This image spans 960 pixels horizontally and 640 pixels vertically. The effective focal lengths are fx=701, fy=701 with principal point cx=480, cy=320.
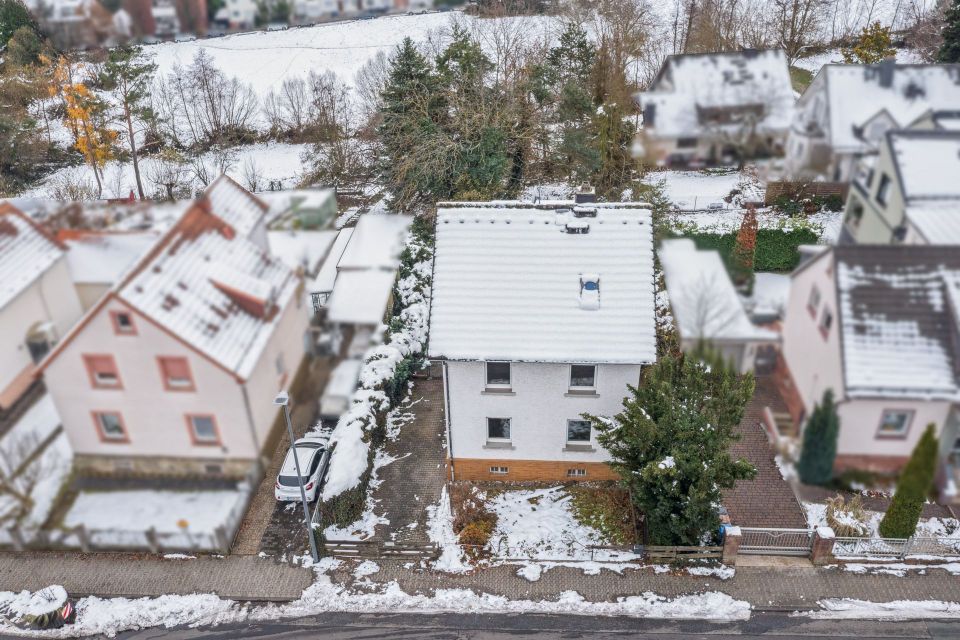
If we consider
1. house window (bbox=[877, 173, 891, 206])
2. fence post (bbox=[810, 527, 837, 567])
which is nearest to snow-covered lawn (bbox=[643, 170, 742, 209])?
house window (bbox=[877, 173, 891, 206])

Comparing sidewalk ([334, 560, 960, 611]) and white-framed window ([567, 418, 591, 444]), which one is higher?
white-framed window ([567, 418, 591, 444])

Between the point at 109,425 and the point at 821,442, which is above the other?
the point at 109,425

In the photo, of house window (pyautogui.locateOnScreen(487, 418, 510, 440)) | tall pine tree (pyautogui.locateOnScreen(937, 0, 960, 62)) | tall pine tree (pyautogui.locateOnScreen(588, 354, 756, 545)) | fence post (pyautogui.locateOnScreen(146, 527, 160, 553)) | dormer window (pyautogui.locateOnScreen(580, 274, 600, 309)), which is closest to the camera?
fence post (pyautogui.locateOnScreen(146, 527, 160, 553))

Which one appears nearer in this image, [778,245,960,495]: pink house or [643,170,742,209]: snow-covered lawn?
[778,245,960,495]: pink house

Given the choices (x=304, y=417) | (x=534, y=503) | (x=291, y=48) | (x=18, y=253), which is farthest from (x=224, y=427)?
(x=534, y=503)

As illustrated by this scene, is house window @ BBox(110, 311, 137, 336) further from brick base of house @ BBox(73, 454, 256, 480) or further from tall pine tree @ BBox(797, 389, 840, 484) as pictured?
tall pine tree @ BBox(797, 389, 840, 484)

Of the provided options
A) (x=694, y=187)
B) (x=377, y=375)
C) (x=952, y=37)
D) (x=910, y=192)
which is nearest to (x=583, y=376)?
(x=694, y=187)

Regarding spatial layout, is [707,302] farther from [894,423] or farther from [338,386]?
[338,386]
